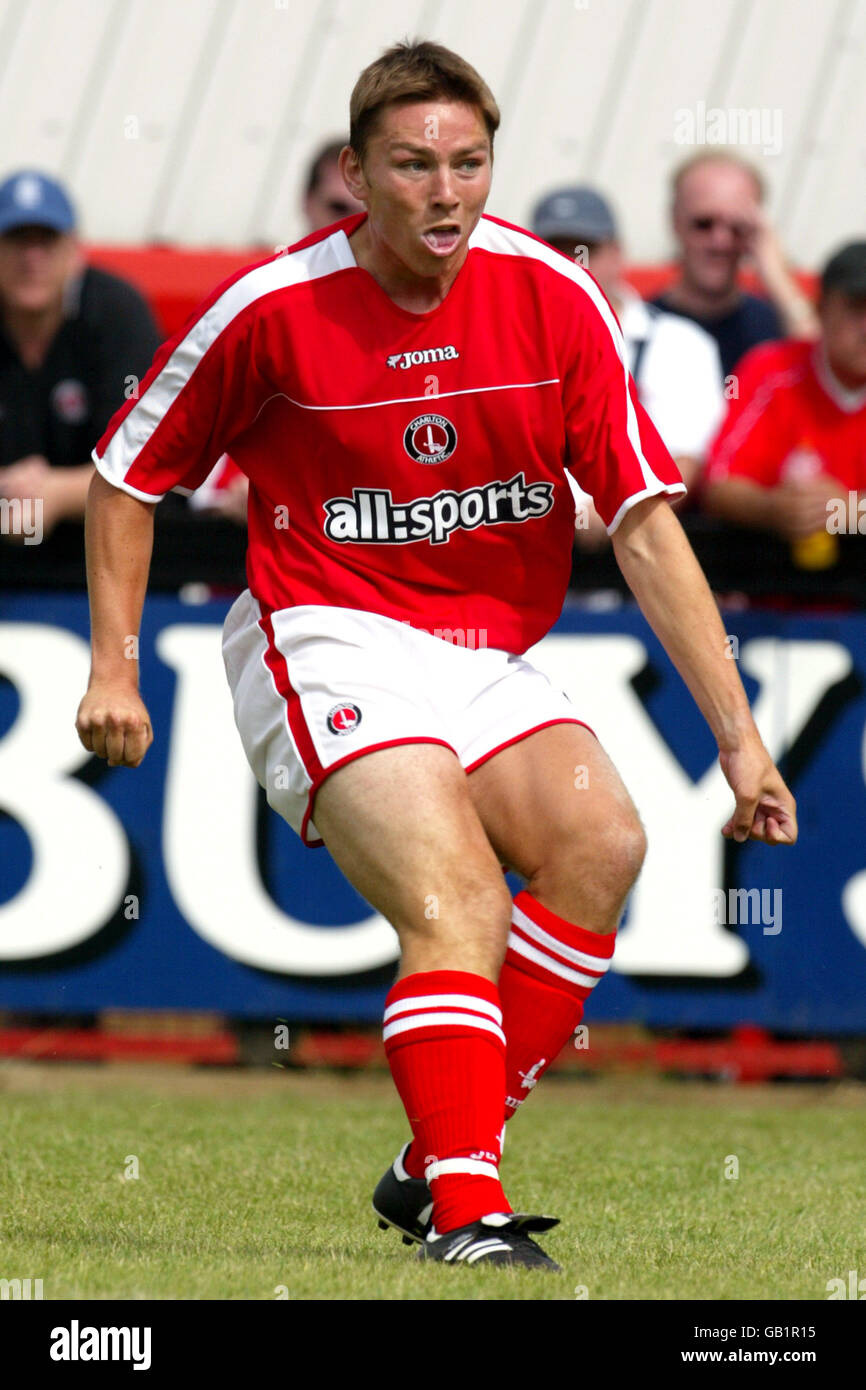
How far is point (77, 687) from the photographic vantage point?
766cm

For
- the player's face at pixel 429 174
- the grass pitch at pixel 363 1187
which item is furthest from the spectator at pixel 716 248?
the player's face at pixel 429 174

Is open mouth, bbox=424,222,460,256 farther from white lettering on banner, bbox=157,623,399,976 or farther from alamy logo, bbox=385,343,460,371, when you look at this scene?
white lettering on banner, bbox=157,623,399,976

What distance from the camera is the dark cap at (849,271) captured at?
25.7 ft

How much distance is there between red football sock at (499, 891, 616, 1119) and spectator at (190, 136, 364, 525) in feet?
12.2

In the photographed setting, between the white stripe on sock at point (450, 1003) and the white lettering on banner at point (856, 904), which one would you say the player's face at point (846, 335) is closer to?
the white lettering on banner at point (856, 904)

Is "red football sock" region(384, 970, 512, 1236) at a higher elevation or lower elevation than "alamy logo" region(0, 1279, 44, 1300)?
higher

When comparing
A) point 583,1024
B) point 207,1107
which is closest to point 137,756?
point 207,1107

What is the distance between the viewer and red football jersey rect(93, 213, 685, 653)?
459 centimetres

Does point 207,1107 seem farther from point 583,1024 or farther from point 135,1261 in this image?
point 135,1261

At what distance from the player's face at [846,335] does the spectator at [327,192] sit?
1.86 m

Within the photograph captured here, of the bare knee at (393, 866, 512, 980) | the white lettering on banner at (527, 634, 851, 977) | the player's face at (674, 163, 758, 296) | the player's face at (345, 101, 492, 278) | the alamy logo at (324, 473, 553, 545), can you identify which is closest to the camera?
the bare knee at (393, 866, 512, 980)

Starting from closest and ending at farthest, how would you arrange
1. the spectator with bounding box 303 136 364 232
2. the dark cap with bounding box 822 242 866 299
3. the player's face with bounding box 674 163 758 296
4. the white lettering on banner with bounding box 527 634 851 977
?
1. the white lettering on banner with bounding box 527 634 851 977
2. the dark cap with bounding box 822 242 866 299
3. the spectator with bounding box 303 136 364 232
4. the player's face with bounding box 674 163 758 296

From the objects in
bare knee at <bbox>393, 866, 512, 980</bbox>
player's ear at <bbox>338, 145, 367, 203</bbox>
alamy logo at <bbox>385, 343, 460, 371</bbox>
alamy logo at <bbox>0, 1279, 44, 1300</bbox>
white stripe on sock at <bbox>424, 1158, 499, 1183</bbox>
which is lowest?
alamy logo at <bbox>0, 1279, 44, 1300</bbox>
